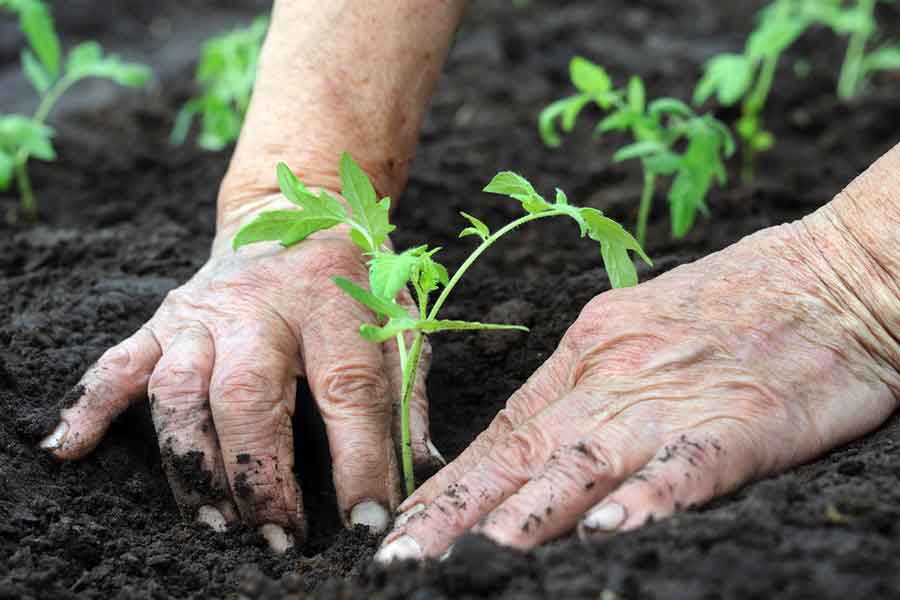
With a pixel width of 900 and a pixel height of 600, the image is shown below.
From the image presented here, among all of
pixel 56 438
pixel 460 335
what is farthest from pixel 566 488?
pixel 56 438

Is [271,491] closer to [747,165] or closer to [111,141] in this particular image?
[747,165]

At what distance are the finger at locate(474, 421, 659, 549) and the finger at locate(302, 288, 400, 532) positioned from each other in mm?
425

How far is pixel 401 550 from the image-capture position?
1732 mm

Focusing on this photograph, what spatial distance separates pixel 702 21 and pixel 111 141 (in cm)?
372

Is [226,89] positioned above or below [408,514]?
above

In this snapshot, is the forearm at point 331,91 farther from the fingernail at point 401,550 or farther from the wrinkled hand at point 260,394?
the fingernail at point 401,550

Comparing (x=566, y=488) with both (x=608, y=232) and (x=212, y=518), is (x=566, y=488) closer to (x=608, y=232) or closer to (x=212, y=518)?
(x=608, y=232)

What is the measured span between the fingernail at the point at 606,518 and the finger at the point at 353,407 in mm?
565

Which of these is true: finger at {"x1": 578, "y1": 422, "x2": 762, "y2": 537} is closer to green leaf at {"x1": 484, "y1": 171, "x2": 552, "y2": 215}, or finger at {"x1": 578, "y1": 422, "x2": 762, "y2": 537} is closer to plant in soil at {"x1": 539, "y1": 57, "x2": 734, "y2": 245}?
green leaf at {"x1": 484, "y1": 171, "x2": 552, "y2": 215}

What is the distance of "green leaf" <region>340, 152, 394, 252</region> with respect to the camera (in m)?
1.95

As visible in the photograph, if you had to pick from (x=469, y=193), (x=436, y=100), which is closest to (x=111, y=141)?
(x=436, y=100)

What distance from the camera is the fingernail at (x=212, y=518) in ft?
6.90

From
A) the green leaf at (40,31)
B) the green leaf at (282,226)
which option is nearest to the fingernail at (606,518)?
the green leaf at (282,226)

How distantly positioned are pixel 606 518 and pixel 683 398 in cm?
32
